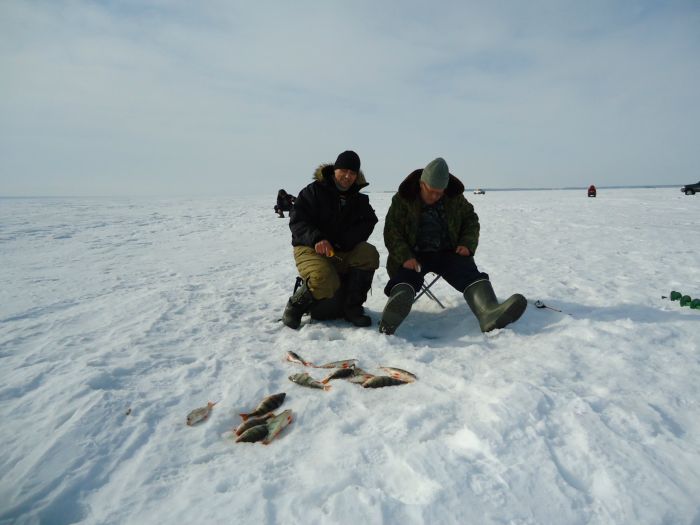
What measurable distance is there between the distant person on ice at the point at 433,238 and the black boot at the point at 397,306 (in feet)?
0.03

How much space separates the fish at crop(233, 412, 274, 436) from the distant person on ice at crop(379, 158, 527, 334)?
5.79ft

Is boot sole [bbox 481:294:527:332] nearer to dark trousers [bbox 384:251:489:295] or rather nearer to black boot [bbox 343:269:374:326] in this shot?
dark trousers [bbox 384:251:489:295]

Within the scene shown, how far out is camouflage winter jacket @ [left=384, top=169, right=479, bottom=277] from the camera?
448 centimetres

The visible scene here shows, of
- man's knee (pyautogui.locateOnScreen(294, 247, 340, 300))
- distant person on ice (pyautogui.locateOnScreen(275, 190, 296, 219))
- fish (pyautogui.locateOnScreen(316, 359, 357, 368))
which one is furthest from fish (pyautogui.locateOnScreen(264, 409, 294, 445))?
distant person on ice (pyautogui.locateOnScreen(275, 190, 296, 219))

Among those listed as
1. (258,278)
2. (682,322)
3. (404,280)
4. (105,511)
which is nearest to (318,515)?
(105,511)

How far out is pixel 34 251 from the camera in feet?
33.7

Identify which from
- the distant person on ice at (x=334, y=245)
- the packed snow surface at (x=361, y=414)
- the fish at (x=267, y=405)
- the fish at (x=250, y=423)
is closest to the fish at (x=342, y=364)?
the packed snow surface at (x=361, y=414)

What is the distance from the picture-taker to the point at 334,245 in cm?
466

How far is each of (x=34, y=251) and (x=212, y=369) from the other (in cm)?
992

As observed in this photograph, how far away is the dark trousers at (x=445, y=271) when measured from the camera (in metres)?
4.34

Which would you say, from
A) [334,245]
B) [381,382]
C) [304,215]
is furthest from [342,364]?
[304,215]

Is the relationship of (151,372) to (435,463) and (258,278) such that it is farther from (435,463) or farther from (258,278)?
(258,278)

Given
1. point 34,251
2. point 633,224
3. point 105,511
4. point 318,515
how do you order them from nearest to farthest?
point 318,515 → point 105,511 → point 34,251 → point 633,224

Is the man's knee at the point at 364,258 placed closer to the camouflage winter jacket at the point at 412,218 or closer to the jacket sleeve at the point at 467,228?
the camouflage winter jacket at the point at 412,218
